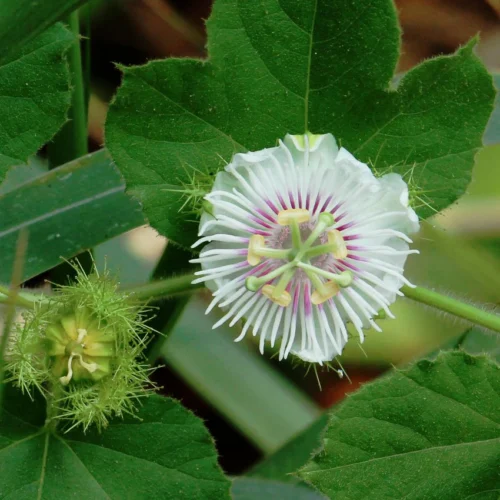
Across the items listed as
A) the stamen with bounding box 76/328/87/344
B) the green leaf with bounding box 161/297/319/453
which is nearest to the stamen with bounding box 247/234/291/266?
the stamen with bounding box 76/328/87/344

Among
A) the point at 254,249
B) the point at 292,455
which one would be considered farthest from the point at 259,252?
the point at 292,455

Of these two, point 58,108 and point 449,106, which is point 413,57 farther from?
point 58,108

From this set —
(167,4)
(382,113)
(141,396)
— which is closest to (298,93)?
(382,113)

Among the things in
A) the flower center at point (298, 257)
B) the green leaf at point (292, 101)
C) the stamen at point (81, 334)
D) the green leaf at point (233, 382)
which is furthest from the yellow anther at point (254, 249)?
the green leaf at point (233, 382)

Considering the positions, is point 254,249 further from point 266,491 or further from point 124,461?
point 266,491

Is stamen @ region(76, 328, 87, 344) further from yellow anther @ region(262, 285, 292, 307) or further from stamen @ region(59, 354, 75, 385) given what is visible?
yellow anther @ region(262, 285, 292, 307)

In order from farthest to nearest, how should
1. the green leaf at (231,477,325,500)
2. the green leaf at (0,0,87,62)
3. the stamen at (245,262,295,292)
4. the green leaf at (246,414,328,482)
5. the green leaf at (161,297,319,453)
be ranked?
the green leaf at (161,297,319,453)
the green leaf at (246,414,328,482)
the green leaf at (231,477,325,500)
the stamen at (245,262,295,292)
the green leaf at (0,0,87,62)

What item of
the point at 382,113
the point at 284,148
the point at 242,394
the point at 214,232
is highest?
the point at 382,113
